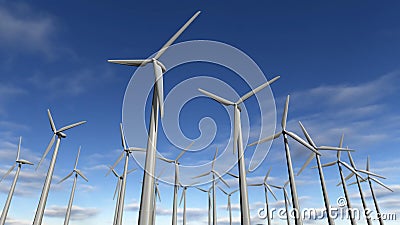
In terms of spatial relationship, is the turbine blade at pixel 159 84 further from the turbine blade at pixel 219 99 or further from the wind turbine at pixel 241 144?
the turbine blade at pixel 219 99

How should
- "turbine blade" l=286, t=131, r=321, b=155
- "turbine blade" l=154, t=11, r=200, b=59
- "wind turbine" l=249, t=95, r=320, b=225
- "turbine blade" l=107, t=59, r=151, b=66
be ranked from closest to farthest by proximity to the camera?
"turbine blade" l=107, t=59, r=151, b=66, "turbine blade" l=154, t=11, r=200, b=59, "wind turbine" l=249, t=95, r=320, b=225, "turbine blade" l=286, t=131, r=321, b=155

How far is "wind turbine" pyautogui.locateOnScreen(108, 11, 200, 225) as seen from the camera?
17281mm

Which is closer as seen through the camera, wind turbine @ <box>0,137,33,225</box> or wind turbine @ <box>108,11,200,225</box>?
wind turbine @ <box>108,11,200,225</box>

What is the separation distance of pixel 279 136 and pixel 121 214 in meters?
34.3

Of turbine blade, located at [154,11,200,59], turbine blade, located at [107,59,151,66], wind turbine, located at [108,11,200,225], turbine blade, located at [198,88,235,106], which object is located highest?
turbine blade, located at [154,11,200,59]

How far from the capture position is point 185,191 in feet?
265

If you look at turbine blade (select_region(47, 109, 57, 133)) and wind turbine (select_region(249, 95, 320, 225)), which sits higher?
turbine blade (select_region(47, 109, 57, 133))

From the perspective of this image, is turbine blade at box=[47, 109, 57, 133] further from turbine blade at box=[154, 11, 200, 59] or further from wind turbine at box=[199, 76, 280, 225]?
turbine blade at box=[154, 11, 200, 59]

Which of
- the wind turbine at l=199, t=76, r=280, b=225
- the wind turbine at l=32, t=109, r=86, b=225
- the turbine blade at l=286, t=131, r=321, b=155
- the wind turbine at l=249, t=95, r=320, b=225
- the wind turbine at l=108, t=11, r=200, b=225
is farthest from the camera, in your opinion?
the turbine blade at l=286, t=131, r=321, b=155

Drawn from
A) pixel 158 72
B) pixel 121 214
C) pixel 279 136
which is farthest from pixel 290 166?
pixel 121 214

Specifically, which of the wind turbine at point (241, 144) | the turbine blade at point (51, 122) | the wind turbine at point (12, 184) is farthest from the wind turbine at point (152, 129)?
the wind turbine at point (12, 184)

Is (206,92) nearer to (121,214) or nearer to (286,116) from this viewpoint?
(286,116)

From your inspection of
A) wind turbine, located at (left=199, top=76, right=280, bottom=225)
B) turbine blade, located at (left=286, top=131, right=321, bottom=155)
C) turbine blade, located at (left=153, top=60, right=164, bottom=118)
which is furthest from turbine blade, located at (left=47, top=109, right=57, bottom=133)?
turbine blade, located at (left=286, top=131, right=321, bottom=155)

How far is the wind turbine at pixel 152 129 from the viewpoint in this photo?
17281 mm
